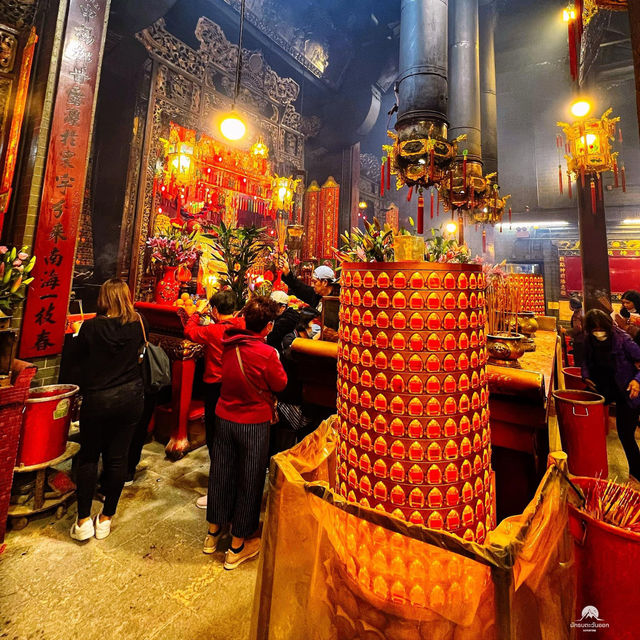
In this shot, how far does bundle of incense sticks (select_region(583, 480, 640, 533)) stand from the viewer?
49.1 inches

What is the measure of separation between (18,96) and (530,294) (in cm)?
666

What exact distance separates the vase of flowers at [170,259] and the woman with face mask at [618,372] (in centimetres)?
448

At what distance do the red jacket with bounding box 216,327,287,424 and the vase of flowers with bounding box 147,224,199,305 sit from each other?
2.49 metres

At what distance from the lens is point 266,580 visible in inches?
36.7

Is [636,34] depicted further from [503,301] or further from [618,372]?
[618,372]

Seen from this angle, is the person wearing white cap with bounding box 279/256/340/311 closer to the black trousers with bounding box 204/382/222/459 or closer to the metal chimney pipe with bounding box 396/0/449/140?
the black trousers with bounding box 204/382/222/459

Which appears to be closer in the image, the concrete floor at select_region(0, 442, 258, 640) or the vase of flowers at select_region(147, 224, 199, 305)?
the concrete floor at select_region(0, 442, 258, 640)

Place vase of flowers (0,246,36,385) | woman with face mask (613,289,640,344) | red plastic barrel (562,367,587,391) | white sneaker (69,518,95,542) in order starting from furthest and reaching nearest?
woman with face mask (613,289,640,344) < red plastic barrel (562,367,587,391) < vase of flowers (0,246,36,385) < white sneaker (69,518,95,542)

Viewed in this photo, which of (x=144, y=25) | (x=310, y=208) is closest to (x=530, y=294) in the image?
(x=310, y=208)

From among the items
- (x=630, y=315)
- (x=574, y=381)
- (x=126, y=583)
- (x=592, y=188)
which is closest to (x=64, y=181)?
(x=126, y=583)

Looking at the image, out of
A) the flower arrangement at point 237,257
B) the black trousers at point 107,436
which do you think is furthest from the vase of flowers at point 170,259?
the black trousers at point 107,436

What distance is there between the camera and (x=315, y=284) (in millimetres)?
2971

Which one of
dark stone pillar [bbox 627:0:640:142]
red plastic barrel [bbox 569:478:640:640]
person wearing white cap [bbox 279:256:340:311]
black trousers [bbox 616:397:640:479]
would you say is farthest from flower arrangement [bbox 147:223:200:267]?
black trousers [bbox 616:397:640:479]

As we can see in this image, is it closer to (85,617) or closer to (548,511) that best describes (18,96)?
(85,617)
